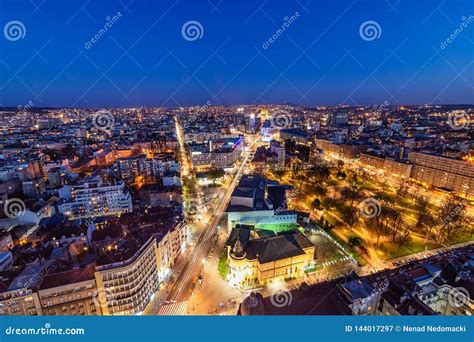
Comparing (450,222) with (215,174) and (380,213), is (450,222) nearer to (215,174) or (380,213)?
(380,213)

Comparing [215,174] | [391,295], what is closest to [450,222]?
[391,295]

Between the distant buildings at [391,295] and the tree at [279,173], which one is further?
the tree at [279,173]

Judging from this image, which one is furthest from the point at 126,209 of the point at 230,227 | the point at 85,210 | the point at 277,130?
the point at 277,130

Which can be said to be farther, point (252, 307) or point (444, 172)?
point (444, 172)

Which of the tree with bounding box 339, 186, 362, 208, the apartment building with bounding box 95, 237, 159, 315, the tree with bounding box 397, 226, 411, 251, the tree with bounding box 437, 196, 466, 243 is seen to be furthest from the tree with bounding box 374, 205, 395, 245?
the apartment building with bounding box 95, 237, 159, 315

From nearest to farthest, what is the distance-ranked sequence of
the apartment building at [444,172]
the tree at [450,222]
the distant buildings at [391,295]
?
the distant buildings at [391,295] < the tree at [450,222] < the apartment building at [444,172]

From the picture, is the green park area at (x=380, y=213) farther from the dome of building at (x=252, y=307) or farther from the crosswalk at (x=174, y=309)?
the crosswalk at (x=174, y=309)

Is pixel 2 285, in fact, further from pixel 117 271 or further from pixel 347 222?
pixel 347 222

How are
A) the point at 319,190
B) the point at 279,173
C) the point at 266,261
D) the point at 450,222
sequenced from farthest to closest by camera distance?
1. the point at 279,173
2. the point at 319,190
3. the point at 450,222
4. the point at 266,261

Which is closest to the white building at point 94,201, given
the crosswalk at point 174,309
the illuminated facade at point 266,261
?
the crosswalk at point 174,309
